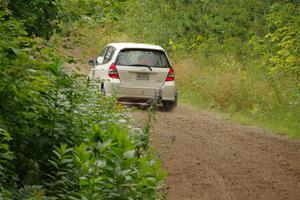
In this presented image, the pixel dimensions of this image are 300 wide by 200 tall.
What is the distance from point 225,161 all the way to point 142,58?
6.74 metres

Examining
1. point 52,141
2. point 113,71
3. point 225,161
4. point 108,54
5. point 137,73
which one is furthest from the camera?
point 108,54

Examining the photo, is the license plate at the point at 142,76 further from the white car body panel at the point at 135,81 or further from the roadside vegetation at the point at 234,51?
the roadside vegetation at the point at 234,51

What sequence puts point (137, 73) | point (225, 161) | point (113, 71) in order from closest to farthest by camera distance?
point (225, 161) → point (113, 71) → point (137, 73)

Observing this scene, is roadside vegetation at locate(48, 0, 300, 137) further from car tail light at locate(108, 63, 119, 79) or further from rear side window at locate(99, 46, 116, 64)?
car tail light at locate(108, 63, 119, 79)

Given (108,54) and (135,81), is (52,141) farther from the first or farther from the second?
(108,54)

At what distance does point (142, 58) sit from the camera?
18.4 m

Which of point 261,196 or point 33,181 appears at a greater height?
point 33,181

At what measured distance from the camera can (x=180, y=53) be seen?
28.4 meters

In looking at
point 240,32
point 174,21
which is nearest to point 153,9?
point 174,21

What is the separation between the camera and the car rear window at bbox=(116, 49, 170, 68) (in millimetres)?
18234

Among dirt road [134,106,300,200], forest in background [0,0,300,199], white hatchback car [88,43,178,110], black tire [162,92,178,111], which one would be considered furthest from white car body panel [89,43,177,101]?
forest in background [0,0,300,199]

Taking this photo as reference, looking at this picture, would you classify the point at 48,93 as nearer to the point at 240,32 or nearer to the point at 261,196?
the point at 261,196

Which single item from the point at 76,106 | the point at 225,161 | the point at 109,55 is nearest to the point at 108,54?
the point at 109,55

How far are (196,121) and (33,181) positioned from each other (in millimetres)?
10253
